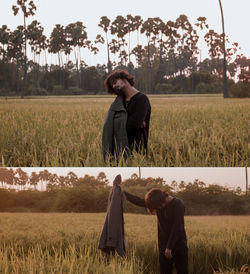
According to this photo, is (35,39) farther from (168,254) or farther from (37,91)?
(168,254)

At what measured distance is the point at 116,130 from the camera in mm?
1929

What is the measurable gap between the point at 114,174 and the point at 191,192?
1.25ft

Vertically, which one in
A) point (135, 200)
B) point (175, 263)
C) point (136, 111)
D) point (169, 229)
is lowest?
point (175, 263)

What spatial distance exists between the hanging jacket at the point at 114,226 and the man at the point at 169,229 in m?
0.11

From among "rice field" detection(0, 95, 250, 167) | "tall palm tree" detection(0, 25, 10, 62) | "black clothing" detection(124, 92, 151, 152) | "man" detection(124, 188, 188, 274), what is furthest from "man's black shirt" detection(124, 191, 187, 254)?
"tall palm tree" detection(0, 25, 10, 62)

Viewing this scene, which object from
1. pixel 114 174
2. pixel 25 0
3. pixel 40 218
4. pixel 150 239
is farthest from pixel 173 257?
pixel 25 0

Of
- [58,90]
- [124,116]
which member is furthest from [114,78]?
[58,90]

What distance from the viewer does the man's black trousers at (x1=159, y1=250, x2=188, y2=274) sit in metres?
1.88

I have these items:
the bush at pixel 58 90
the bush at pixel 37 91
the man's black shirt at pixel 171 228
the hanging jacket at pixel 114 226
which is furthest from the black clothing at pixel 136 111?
the bush at pixel 37 91

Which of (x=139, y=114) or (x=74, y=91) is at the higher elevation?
(x=74, y=91)

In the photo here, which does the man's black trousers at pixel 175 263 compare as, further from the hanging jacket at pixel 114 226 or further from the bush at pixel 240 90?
the bush at pixel 240 90

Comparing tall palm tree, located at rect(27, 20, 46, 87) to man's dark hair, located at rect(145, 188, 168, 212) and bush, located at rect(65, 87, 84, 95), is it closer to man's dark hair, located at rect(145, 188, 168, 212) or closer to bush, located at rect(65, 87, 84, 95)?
bush, located at rect(65, 87, 84, 95)

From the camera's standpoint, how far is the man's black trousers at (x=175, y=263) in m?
1.88

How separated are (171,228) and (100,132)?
25.0 inches
